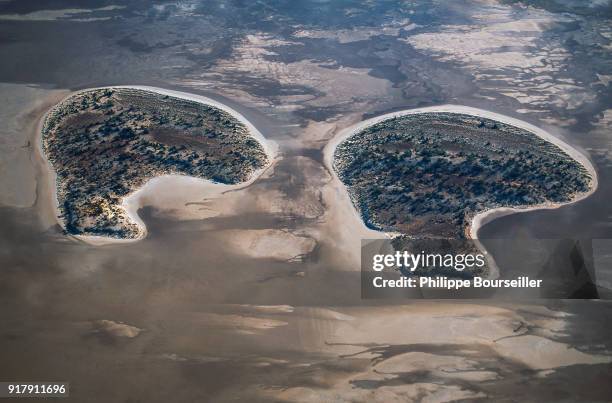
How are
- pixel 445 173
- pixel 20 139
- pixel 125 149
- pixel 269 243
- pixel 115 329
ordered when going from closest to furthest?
pixel 115 329 → pixel 269 243 → pixel 445 173 → pixel 125 149 → pixel 20 139

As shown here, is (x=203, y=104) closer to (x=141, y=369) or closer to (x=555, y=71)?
(x=141, y=369)

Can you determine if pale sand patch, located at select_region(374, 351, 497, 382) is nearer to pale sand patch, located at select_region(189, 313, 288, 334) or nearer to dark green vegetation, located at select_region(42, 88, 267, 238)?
pale sand patch, located at select_region(189, 313, 288, 334)

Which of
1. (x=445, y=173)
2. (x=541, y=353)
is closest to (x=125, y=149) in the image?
(x=445, y=173)

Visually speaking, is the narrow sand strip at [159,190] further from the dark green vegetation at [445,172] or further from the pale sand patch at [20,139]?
the dark green vegetation at [445,172]

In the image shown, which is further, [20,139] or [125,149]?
[20,139]

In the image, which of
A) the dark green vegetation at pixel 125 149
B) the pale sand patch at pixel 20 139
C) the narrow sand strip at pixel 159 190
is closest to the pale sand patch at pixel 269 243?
the narrow sand strip at pixel 159 190

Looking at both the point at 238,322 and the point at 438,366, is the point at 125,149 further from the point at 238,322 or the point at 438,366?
the point at 438,366

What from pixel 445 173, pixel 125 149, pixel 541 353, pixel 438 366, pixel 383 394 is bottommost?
pixel 383 394
